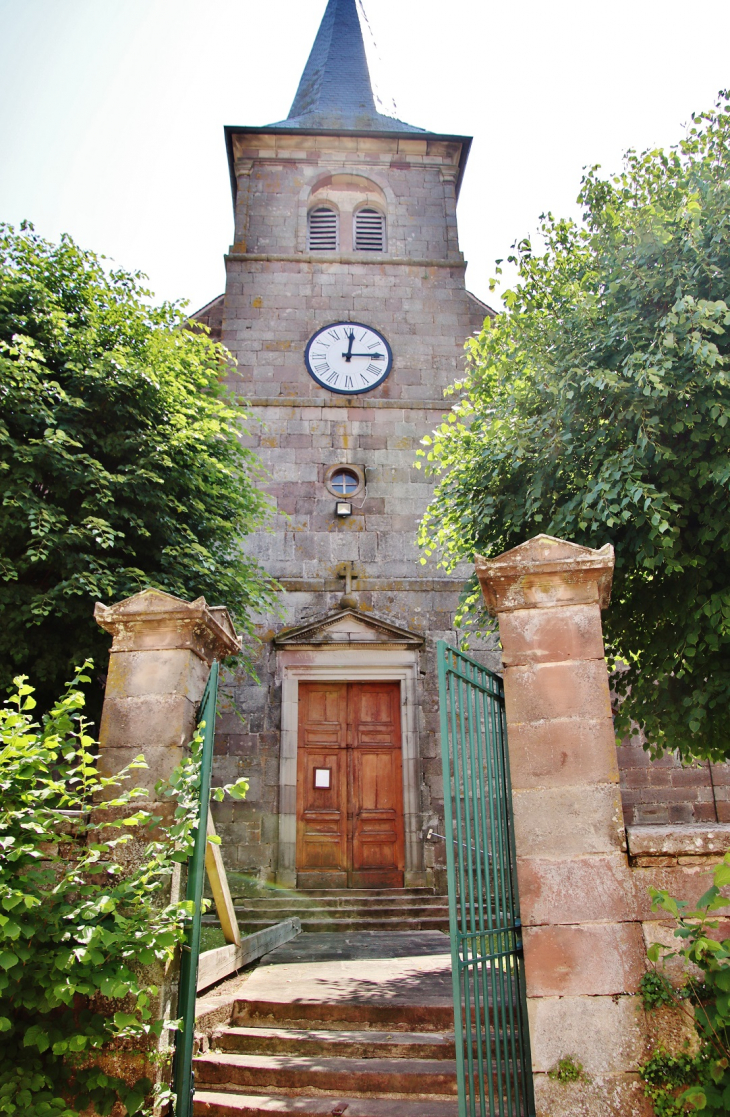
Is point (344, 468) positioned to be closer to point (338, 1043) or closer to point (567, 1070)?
point (338, 1043)

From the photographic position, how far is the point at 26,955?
310 cm

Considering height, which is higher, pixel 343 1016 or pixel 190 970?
pixel 190 970

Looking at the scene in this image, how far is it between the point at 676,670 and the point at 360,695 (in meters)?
4.67

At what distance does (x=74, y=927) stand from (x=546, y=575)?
8.10ft

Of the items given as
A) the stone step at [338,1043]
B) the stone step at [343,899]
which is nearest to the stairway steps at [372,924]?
the stone step at [343,899]

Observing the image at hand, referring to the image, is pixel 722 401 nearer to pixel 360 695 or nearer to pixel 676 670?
pixel 676 670

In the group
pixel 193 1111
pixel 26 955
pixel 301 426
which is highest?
pixel 301 426

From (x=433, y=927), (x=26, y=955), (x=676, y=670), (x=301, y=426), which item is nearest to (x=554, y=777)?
(x=26, y=955)

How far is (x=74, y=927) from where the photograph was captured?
3.28 m

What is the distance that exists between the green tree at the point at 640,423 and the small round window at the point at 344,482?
4102mm

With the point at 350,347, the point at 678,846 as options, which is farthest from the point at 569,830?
the point at 350,347

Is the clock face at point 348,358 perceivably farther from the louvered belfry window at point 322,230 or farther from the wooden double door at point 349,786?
the wooden double door at point 349,786

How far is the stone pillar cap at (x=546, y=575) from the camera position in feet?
12.2

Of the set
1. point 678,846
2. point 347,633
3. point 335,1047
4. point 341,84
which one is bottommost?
point 335,1047
